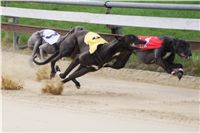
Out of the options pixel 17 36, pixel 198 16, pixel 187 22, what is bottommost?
pixel 17 36

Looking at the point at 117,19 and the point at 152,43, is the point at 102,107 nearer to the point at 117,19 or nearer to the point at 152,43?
the point at 152,43

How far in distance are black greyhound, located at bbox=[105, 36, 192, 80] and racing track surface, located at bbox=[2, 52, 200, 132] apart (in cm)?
40

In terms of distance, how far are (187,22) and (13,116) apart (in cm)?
430

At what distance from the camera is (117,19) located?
11.2 m

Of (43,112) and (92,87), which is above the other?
(43,112)

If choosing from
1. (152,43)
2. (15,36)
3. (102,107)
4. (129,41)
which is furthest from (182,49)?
(15,36)

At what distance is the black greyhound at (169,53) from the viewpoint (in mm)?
9031

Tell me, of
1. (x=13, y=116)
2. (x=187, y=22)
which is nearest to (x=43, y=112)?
(x=13, y=116)

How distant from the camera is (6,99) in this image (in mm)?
7922

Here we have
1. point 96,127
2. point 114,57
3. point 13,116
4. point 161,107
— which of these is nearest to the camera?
point 96,127

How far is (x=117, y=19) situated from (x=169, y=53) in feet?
7.10

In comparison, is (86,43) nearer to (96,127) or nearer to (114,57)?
(114,57)

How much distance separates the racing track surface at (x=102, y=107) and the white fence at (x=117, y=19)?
1008 mm

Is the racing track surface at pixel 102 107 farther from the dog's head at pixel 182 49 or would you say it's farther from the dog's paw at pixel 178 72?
the dog's head at pixel 182 49
